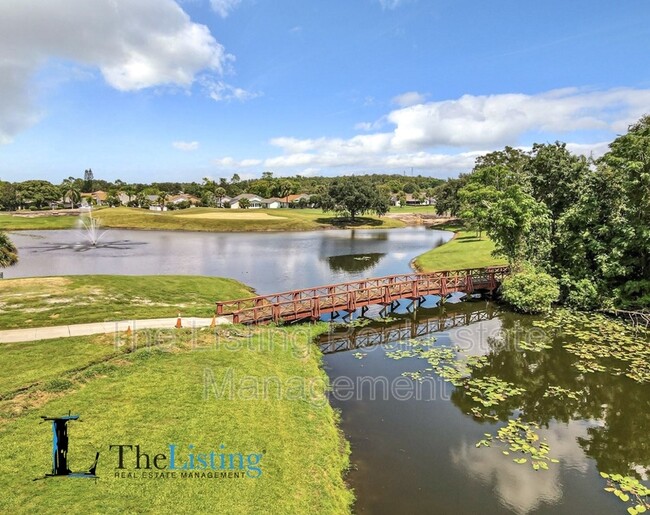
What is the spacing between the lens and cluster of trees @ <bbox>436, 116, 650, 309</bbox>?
97.4 ft

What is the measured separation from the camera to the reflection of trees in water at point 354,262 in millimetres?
51784

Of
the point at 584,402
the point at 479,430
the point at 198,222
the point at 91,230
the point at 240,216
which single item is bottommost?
the point at 479,430

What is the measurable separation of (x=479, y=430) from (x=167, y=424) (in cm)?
1225

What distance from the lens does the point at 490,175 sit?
7331 cm

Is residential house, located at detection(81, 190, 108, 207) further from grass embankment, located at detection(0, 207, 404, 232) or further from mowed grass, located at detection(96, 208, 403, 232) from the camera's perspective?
mowed grass, located at detection(96, 208, 403, 232)

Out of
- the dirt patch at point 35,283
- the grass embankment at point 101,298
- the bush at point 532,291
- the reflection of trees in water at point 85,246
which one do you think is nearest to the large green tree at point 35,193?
the reflection of trees in water at point 85,246

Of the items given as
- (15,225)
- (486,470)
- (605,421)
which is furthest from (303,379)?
(15,225)

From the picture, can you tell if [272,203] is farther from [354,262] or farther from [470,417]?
[470,417]

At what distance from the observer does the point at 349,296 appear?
102 ft

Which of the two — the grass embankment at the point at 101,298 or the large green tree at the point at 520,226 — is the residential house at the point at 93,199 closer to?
the grass embankment at the point at 101,298

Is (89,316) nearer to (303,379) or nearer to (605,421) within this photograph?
(303,379)

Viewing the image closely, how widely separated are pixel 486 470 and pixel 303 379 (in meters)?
8.95

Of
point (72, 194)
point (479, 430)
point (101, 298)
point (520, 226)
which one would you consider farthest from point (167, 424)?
point (72, 194)

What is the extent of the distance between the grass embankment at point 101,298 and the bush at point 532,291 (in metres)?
23.2
